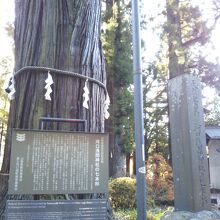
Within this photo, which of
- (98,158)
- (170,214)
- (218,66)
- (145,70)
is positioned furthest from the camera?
(218,66)

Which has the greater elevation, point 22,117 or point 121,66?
point 121,66

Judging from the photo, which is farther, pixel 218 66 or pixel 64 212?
pixel 218 66

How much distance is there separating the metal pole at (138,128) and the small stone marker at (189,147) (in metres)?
1.68

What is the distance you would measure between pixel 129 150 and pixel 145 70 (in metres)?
4.58

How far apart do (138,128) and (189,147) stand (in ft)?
5.82

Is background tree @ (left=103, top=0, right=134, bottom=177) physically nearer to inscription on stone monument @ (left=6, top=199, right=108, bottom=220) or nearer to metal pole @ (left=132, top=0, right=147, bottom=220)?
metal pole @ (left=132, top=0, right=147, bottom=220)

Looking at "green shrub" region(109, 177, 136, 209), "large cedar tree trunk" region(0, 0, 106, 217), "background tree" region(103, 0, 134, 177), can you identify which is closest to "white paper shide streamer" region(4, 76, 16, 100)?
"large cedar tree trunk" region(0, 0, 106, 217)

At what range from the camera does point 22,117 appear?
3168 mm

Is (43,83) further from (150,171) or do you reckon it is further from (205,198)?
(150,171)

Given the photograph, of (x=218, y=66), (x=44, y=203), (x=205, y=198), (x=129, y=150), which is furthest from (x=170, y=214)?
Result: (x=218, y=66)

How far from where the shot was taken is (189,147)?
4.77 metres

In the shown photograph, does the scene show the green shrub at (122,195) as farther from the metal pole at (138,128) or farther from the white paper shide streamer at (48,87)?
the white paper shide streamer at (48,87)

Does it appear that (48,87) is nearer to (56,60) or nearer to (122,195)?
(56,60)

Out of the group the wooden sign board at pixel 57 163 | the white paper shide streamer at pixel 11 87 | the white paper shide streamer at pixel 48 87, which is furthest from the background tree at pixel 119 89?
the wooden sign board at pixel 57 163
